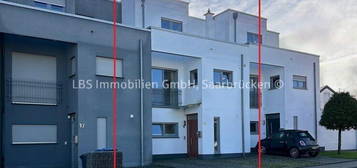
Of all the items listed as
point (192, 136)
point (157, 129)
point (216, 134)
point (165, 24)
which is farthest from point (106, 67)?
point (165, 24)

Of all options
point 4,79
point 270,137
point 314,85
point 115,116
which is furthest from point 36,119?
point 314,85

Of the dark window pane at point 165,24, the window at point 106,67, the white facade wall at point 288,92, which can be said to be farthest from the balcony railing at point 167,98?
the dark window pane at point 165,24

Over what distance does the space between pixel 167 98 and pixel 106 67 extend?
17.4ft

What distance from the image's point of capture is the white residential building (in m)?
22.3

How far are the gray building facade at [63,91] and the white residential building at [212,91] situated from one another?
259 cm

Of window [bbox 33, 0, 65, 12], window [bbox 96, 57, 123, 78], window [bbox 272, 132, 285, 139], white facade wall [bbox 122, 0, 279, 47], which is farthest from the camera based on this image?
white facade wall [bbox 122, 0, 279, 47]

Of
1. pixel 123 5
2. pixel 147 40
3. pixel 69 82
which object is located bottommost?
pixel 69 82

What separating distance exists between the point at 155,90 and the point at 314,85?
41.2 feet

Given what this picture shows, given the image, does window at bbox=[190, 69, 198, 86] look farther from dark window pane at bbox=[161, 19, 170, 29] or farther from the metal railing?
the metal railing

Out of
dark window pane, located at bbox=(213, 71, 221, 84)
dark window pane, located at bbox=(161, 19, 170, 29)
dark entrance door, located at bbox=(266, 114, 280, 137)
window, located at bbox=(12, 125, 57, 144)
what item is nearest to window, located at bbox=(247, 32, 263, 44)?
dark entrance door, located at bbox=(266, 114, 280, 137)

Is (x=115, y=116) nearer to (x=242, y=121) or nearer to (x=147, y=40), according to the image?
(x=147, y=40)

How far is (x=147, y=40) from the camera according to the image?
2027 cm

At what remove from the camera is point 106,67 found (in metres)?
18.9

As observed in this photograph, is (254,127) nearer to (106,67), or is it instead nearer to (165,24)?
(165,24)
